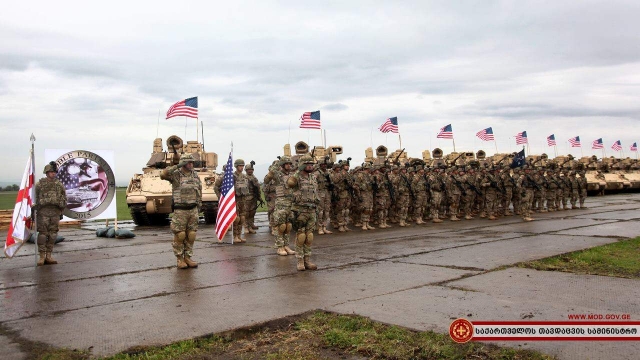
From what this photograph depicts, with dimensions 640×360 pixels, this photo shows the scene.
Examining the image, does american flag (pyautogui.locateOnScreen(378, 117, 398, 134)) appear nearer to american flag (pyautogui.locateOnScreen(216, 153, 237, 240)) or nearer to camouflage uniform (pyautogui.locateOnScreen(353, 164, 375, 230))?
camouflage uniform (pyautogui.locateOnScreen(353, 164, 375, 230))

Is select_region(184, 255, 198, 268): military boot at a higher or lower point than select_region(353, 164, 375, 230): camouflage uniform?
lower

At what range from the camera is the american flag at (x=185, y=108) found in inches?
689

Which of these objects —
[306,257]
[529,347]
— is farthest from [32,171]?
[529,347]

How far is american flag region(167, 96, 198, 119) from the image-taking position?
17.5 meters

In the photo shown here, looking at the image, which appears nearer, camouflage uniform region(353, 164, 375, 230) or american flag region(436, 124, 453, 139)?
camouflage uniform region(353, 164, 375, 230)

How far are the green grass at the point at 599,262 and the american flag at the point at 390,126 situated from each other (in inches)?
448

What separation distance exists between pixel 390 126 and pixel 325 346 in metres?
16.9

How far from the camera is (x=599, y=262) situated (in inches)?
343

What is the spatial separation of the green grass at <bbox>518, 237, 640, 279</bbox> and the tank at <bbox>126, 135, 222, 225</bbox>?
10856mm

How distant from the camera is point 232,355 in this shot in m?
4.61

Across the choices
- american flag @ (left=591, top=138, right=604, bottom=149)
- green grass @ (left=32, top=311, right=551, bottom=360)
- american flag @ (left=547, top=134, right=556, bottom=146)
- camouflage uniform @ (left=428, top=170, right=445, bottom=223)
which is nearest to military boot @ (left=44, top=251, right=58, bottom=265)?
green grass @ (left=32, top=311, right=551, bottom=360)

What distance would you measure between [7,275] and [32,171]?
6.11 ft

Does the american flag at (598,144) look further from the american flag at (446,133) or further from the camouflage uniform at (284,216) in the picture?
the camouflage uniform at (284,216)

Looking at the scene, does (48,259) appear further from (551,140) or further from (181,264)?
(551,140)
